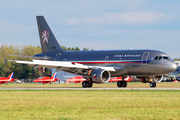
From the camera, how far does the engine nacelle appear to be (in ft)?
151

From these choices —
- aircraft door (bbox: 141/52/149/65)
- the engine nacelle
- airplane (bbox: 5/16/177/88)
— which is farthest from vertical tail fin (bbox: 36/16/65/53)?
aircraft door (bbox: 141/52/149/65)

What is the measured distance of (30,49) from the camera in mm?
149750

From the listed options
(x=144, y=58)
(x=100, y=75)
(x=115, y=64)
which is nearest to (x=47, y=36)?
(x=115, y=64)

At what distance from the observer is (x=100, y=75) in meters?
45.9

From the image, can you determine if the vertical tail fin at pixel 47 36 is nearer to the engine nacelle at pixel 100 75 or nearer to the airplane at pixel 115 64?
the airplane at pixel 115 64

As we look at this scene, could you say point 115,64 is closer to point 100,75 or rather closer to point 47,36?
point 100,75

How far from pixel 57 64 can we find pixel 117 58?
8.37 m

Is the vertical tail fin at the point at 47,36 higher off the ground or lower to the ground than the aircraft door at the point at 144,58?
higher

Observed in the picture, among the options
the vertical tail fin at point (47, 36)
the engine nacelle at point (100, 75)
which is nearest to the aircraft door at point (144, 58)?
the engine nacelle at point (100, 75)

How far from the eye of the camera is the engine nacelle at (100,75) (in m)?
46.0

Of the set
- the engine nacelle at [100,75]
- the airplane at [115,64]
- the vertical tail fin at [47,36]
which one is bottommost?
the engine nacelle at [100,75]

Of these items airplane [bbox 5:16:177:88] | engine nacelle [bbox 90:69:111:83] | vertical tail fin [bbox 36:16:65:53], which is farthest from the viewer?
vertical tail fin [bbox 36:16:65:53]

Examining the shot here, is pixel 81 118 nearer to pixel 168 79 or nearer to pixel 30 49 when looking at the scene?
pixel 168 79

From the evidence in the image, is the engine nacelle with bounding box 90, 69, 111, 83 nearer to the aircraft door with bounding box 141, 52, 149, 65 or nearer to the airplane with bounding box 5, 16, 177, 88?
the airplane with bounding box 5, 16, 177, 88
